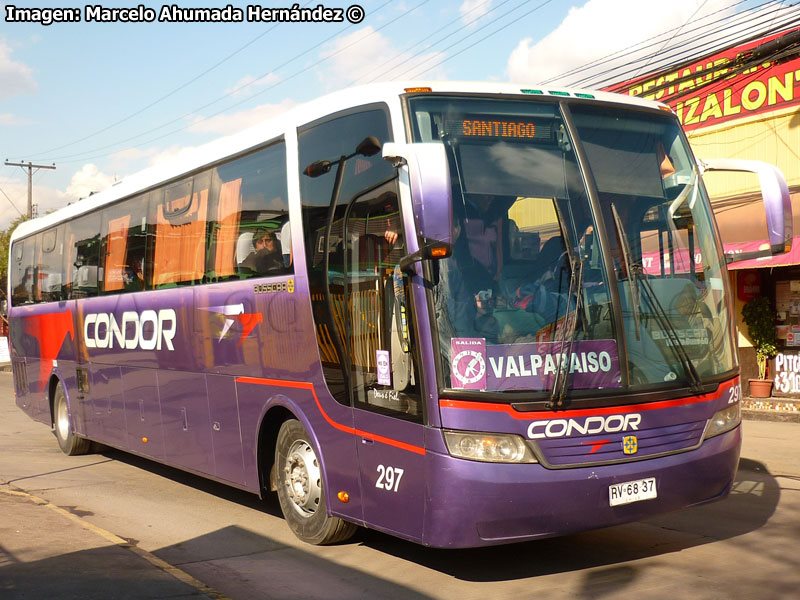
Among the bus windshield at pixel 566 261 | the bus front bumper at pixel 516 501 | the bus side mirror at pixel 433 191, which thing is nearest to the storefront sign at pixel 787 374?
the bus windshield at pixel 566 261

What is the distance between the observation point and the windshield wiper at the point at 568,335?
19.8 ft

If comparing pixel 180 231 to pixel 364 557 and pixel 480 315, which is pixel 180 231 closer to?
pixel 364 557

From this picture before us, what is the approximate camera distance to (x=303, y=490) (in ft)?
25.8

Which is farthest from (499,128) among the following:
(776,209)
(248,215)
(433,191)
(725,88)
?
(725,88)

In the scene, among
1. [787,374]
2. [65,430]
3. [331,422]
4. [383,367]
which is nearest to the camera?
[383,367]

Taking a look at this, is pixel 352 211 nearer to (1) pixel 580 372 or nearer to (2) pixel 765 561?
(1) pixel 580 372

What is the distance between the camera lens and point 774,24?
622 inches

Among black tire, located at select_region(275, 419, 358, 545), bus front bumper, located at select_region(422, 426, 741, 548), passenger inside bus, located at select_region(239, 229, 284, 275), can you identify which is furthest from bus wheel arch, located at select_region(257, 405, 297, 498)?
bus front bumper, located at select_region(422, 426, 741, 548)

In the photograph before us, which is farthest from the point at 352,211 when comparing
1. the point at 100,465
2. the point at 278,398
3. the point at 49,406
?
the point at 49,406

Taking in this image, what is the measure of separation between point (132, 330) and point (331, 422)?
478 centimetres

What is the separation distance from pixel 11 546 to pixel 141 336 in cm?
404

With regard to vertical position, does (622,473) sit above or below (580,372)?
below

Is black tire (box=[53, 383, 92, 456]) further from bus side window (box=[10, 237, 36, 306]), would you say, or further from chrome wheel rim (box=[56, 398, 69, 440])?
bus side window (box=[10, 237, 36, 306])

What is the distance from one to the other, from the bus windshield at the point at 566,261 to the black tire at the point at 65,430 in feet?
31.3
